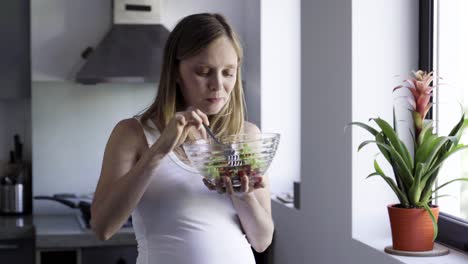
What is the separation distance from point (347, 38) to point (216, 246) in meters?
1.17

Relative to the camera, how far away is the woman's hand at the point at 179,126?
1.42 meters

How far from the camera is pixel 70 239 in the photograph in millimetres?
3465

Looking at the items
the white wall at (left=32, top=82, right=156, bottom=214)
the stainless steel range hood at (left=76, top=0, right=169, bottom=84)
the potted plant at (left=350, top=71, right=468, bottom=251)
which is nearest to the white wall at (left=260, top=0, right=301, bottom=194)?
the stainless steel range hood at (left=76, top=0, right=169, bottom=84)

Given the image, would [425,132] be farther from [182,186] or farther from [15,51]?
[15,51]

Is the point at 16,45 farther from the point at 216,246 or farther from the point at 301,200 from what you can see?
the point at 216,246

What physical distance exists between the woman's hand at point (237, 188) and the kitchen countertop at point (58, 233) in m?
2.10

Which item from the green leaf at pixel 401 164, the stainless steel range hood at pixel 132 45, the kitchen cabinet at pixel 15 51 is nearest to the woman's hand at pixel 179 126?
the green leaf at pixel 401 164

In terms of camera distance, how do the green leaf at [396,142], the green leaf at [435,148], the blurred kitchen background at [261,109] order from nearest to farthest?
the green leaf at [435,148]
the green leaf at [396,142]
the blurred kitchen background at [261,109]

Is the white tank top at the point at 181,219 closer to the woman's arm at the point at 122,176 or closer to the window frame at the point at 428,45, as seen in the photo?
the woman's arm at the point at 122,176

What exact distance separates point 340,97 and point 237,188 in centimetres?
121

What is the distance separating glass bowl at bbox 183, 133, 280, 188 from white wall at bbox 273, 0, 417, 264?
0.87m

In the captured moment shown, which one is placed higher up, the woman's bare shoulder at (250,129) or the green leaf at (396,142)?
the woman's bare shoulder at (250,129)

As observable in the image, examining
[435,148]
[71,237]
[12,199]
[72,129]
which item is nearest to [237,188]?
[435,148]

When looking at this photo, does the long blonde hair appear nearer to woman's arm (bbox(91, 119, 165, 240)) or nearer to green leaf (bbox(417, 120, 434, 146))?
woman's arm (bbox(91, 119, 165, 240))
